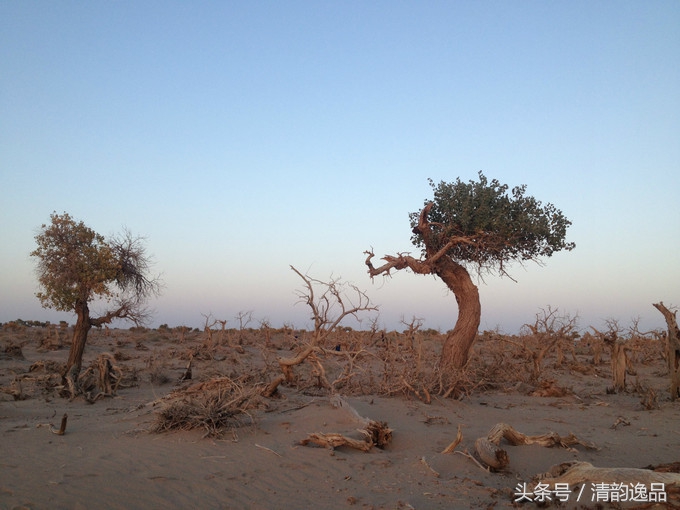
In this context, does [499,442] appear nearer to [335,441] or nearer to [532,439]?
[532,439]

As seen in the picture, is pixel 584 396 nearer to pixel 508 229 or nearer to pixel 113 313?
pixel 508 229

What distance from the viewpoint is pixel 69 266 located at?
12.3 meters

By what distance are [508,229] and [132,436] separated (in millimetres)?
9872

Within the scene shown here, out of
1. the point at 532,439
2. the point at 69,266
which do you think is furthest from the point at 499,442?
the point at 69,266

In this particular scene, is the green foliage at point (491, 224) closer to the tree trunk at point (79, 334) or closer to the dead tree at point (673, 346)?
the dead tree at point (673, 346)

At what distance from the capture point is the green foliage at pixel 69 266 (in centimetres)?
1230

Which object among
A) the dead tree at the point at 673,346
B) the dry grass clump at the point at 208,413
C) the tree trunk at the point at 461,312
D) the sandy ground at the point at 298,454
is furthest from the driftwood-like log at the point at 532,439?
the dead tree at the point at 673,346

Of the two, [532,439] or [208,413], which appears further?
[208,413]

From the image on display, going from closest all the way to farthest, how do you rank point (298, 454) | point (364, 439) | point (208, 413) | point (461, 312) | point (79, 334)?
point (298, 454), point (364, 439), point (208, 413), point (79, 334), point (461, 312)

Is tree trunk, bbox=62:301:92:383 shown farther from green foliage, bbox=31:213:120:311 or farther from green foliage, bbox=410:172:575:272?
green foliage, bbox=410:172:575:272

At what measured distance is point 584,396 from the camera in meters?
12.8

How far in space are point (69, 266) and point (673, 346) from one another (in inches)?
575

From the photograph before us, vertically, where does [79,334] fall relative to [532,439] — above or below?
above

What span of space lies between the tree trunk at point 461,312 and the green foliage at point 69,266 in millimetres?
8674
